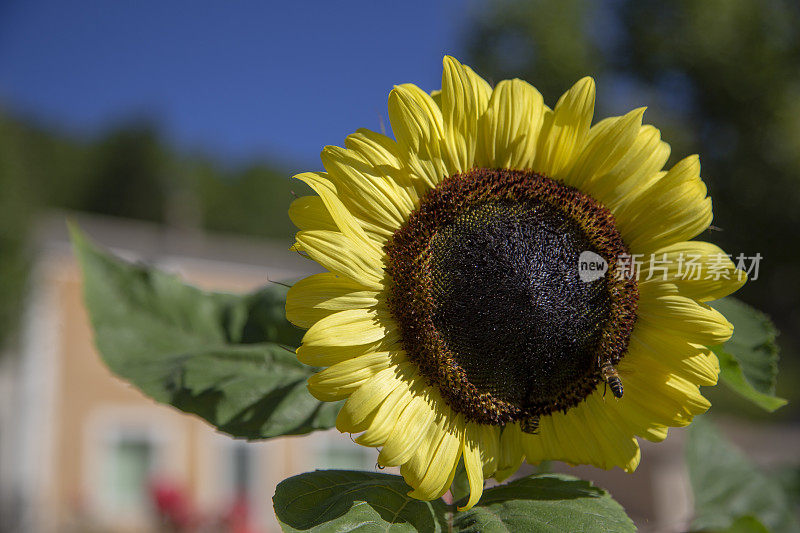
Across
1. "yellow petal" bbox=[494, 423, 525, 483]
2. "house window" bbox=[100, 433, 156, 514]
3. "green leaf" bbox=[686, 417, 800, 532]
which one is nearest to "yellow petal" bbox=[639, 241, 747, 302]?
"yellow petal" bbox=[494, 423, 525, 483]

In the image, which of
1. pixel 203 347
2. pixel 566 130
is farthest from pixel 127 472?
pixel 566 130

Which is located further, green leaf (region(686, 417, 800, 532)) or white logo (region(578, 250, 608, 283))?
green leaf (region(686, 417, 800, 532))

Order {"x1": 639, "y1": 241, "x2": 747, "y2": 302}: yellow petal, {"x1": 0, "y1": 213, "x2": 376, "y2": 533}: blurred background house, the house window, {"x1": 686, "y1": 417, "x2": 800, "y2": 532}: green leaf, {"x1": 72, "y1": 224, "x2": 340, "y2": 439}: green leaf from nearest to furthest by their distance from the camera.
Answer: {"x1": 639, "y1": 241, "x2": 747, "y2": 302}: yellow petal → {"x1": 72, "y1": 224, "x2": 340, "y2": 439}: green leaf → {"x1": 686, "y1": 417, "x2": 800, "y2": 532}: green leaf → {"x1": 0, "y1": 213, "x2": 376, "y2": 533}: blurred background house → the house window

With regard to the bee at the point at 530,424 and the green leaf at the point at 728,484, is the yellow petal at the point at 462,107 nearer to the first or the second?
the bee at the point at 530,424

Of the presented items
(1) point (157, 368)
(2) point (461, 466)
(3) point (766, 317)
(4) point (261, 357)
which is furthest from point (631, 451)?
(1) point (157, 368)

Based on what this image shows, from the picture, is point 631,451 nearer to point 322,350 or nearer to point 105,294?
Result: point 322,350

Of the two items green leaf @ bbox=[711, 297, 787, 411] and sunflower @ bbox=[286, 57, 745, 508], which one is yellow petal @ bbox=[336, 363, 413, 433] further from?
green leaf @ bbox=[711, 297, 787, 411]
